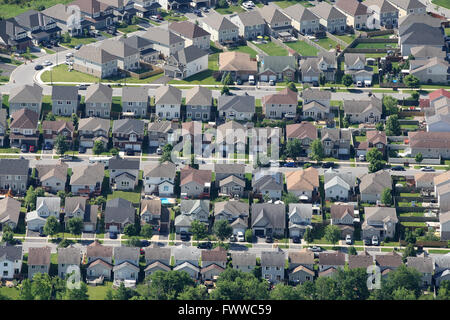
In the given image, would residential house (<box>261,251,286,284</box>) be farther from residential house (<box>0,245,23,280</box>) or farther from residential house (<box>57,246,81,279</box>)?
residential house (<box>0,245,23,280</box>)

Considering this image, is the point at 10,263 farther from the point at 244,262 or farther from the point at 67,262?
the point at 244,262

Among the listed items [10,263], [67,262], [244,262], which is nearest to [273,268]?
[244,262]

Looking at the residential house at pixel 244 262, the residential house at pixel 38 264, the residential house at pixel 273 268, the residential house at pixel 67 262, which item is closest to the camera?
the residential house at pixel 38 264

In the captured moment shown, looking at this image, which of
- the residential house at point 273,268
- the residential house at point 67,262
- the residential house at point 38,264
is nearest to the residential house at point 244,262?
the residential house at point 273,268

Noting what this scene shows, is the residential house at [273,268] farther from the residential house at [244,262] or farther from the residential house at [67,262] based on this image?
the residential house at [67,262]

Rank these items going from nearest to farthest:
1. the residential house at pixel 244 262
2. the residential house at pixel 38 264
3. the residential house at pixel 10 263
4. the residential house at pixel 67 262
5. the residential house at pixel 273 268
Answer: the residential house at pixel 10 263
the residential house at pixel 38 264
the residential house at pixel 67 262
the residential house at pixel 273 268
the residential house at pixel 244 262

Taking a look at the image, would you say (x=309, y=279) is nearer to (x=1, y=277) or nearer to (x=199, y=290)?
(x=199, y=290)

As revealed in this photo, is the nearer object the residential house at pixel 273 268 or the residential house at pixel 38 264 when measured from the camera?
the residential house at pixel 38 264
